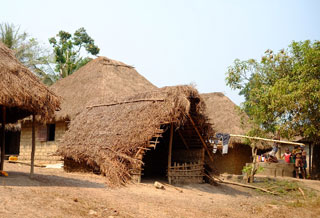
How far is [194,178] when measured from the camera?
12.8 m

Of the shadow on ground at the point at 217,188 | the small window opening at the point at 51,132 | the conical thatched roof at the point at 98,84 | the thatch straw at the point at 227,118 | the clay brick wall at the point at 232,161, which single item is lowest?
the shadow on ground at the point at 217,188

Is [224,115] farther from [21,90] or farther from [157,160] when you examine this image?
[21,90]

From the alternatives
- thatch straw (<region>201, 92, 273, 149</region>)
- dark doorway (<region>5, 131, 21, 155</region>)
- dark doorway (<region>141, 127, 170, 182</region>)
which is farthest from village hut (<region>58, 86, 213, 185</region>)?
dark doorway (<region>5, 131, 21, 155</region>)

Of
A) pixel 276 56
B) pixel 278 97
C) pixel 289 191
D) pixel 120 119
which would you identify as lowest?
pixel 289 191

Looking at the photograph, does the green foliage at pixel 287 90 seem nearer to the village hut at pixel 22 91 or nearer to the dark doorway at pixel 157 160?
the dark doorway at pixel 157 160

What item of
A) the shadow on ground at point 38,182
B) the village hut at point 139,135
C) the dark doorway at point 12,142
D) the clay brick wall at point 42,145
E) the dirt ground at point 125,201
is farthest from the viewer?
the dark doorway at point 12,142

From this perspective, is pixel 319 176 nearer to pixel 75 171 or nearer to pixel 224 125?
pixel 224 125

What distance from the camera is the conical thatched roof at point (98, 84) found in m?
18.0

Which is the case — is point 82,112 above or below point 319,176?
above

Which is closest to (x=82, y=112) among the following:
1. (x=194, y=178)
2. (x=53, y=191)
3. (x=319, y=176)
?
(x=194, y=178)

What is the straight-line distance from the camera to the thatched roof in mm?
8648

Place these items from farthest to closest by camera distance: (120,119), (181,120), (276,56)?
(276,56) < (120,119) < (181,120)

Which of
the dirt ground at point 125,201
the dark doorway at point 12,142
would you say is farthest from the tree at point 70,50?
the dirt ground at point 125,201

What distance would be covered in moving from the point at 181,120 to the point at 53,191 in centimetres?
483
